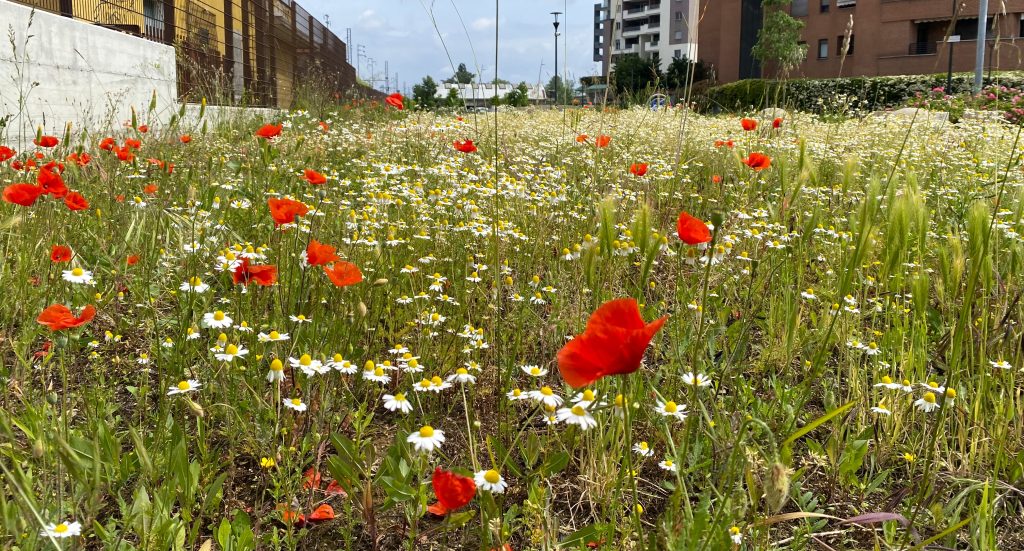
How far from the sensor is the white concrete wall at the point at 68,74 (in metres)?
6.04

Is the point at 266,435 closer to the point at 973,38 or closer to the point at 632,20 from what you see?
the point at 973,38

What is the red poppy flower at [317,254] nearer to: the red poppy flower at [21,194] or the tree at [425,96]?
the red poppy flower at [21,194]

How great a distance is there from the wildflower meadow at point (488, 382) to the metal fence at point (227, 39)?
13.6ft

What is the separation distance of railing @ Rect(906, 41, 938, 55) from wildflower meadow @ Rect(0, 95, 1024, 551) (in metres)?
40.1

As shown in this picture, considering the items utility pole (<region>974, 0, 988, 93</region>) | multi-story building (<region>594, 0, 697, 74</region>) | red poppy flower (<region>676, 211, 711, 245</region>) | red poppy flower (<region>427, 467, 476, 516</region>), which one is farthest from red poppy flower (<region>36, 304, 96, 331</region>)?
multi-story building (<region>594, 0, 697, 74</region>)

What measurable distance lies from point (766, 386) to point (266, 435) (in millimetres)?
1559

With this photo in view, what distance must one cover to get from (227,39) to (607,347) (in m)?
13.2

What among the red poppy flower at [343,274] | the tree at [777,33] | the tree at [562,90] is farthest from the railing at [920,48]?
the red poppy flower at [343,274]

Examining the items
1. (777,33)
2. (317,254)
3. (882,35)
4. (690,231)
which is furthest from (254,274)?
(882,35)

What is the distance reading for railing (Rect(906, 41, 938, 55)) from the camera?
36.8 meters

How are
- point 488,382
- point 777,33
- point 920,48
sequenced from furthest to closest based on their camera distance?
point 777,33, point 920,48, point 488,382

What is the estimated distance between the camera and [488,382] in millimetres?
2205

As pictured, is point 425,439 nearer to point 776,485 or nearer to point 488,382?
point 776,485

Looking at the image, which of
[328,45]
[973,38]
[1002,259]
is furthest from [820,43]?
[1002,259]
